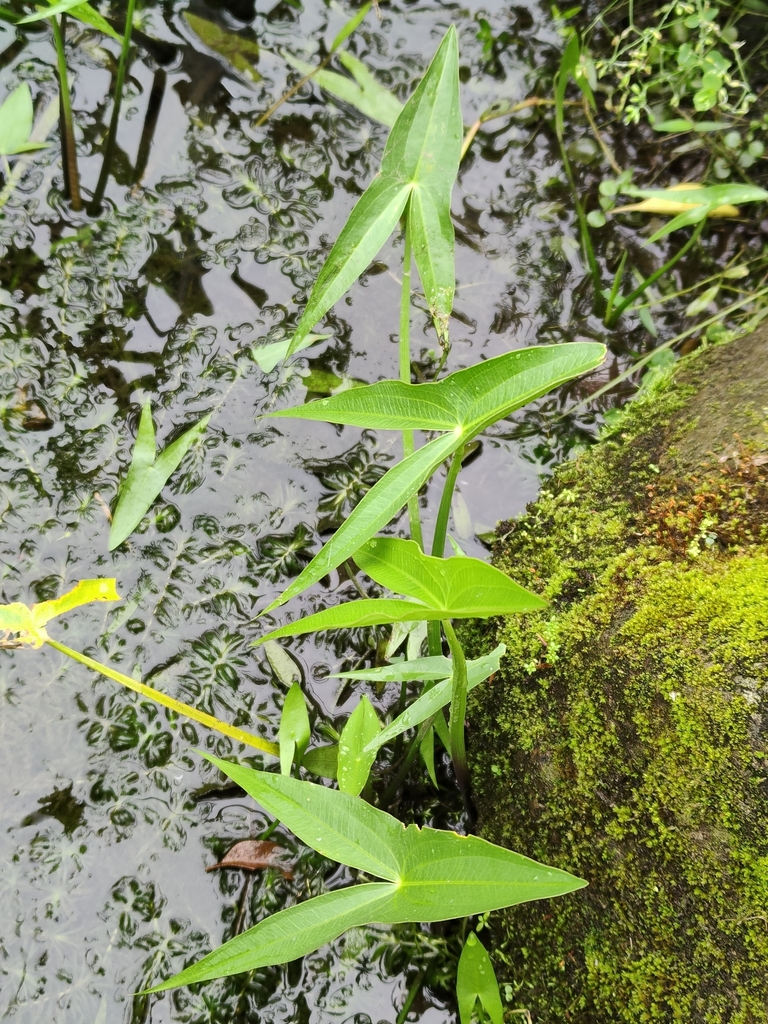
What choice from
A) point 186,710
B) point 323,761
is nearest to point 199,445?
point 186,710

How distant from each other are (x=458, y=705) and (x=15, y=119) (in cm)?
196

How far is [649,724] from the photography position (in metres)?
1.26

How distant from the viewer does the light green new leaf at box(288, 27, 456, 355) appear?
129 cm

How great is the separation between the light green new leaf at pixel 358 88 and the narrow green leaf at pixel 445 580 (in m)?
1.68

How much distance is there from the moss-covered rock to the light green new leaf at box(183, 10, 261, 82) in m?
1.70

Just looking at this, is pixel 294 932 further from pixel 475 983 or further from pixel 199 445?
pixel 199 445

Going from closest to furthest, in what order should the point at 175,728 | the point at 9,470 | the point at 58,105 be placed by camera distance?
the point at 175,728, the point at 9,470, the point at 58,105

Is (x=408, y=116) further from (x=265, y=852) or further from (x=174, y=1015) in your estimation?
(x=174, y=1015)

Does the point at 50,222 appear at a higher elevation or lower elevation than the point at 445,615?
higher

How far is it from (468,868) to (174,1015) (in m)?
0.80

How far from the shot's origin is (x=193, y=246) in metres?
2.09

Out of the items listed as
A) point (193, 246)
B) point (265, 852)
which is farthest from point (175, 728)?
point (193, 246)

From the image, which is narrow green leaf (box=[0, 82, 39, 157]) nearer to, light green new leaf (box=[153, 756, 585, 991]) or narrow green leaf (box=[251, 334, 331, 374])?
narrow green leaf (box=[251, 334, 331, 374])

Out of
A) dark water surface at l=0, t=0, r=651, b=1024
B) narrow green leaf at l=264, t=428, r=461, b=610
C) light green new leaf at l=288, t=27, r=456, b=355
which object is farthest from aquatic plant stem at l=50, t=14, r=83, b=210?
narrow green leaf at l=264, t=428, r=461, b=610
